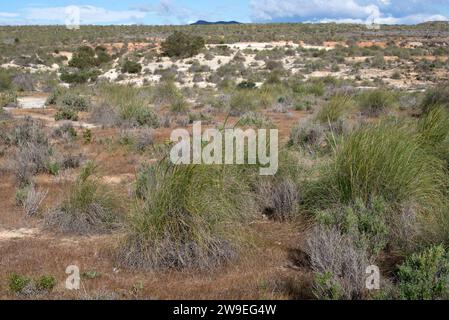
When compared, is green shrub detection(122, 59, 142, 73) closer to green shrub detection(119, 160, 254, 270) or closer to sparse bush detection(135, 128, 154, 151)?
sparse bush detection(135, 128, 154, 151)

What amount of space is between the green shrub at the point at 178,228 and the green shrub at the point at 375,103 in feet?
40.1

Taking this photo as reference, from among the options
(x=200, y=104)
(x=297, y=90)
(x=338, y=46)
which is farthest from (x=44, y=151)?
(x=338, y=46)

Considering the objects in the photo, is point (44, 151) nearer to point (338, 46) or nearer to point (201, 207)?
point (201, 207)

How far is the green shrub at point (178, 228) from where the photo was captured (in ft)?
18.1

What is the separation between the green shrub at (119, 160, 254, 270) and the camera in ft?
18.1

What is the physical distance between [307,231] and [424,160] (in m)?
1.79

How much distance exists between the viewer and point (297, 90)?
2317 centimetres

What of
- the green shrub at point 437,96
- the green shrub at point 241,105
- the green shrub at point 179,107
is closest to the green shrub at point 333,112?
the green shrub at point 437,96

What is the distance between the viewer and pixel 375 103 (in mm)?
17109

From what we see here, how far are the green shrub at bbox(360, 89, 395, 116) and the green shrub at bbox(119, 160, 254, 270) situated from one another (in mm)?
12231

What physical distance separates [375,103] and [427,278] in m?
13.5

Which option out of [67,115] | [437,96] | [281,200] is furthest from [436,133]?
[67,115]

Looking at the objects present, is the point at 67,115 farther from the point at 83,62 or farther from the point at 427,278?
the point at 83,62

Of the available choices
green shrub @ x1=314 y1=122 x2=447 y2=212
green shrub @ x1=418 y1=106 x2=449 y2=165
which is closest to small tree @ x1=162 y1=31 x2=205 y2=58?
green shrub @ x1=418 y1=106 x2=449 y2=165
